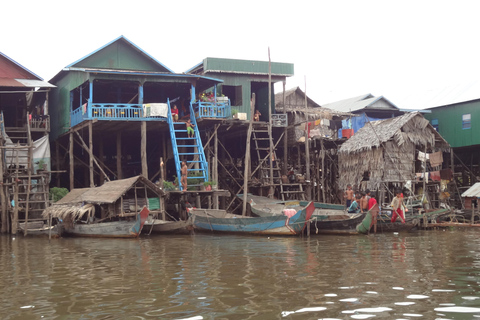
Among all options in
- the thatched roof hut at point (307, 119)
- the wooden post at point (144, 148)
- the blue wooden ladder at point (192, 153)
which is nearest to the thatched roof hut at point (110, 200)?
the wooden post at point (144, 148)

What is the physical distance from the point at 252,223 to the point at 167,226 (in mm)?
2798

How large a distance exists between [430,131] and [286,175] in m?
6.63

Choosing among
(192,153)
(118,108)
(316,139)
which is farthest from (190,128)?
(316,139)

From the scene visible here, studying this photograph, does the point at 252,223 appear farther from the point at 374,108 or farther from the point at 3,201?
the point at 374,108

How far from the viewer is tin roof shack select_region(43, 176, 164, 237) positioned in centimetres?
1738

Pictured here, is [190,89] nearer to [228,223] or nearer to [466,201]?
[228,223]

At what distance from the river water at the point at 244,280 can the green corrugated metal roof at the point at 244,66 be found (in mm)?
11828

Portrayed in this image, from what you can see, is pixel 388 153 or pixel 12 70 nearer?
pixel 388 153

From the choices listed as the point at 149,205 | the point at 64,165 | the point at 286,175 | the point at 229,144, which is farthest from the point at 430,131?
the point at 64,165

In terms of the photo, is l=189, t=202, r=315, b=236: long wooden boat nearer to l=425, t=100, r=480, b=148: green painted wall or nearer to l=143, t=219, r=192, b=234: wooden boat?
l=143, t=219, r=192, b=234: wooden boat

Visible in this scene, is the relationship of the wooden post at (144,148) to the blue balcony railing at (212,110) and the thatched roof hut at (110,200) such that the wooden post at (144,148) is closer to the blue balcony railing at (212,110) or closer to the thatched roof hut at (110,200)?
the thatched roof hut at (110,200)

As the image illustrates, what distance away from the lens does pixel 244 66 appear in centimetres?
2567

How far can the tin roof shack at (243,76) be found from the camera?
82.7 feet

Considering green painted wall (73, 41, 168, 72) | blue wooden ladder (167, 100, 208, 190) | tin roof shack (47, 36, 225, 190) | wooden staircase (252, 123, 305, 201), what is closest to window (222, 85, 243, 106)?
wooden staircase (252, 123, 305, 201)
